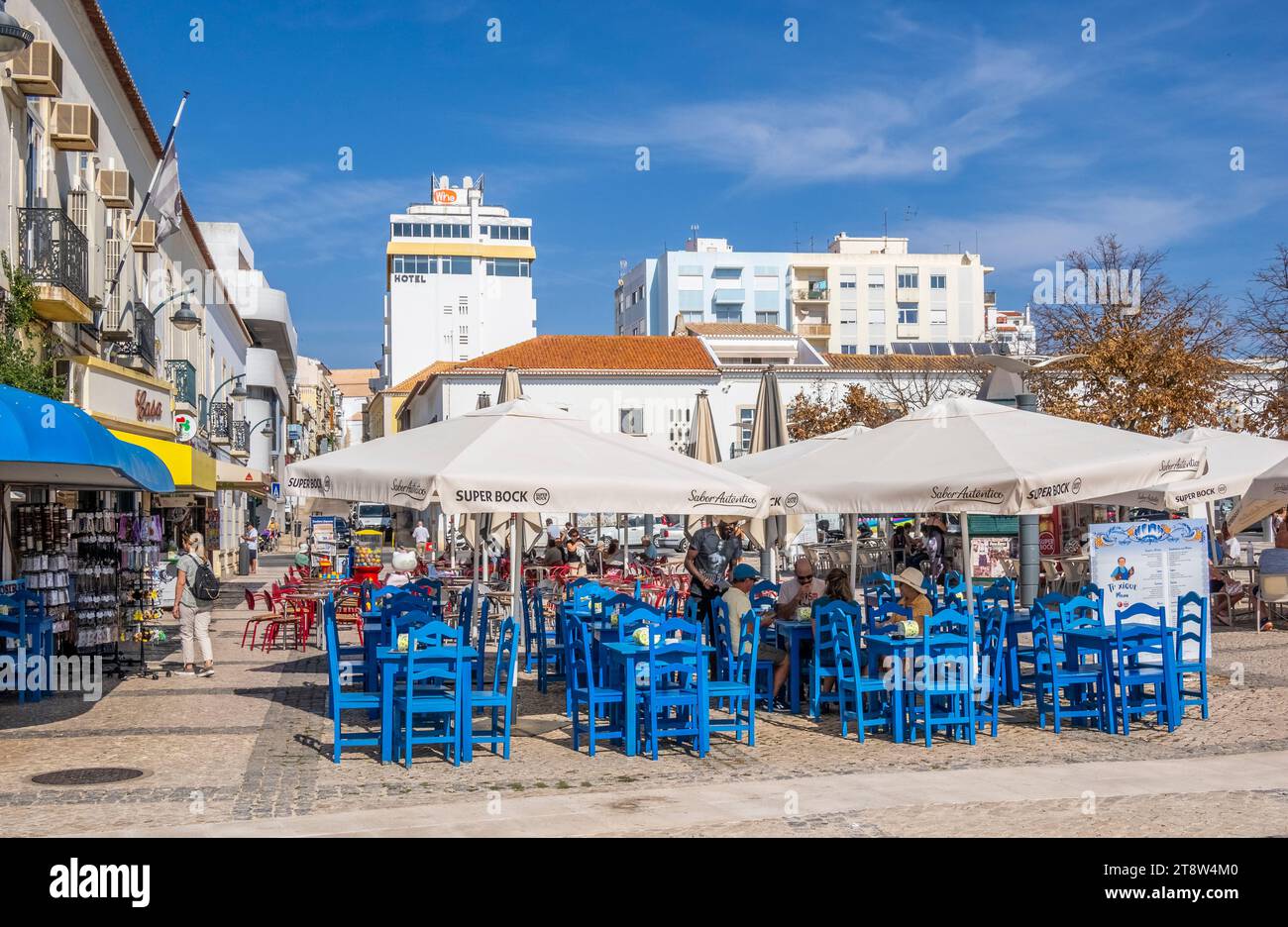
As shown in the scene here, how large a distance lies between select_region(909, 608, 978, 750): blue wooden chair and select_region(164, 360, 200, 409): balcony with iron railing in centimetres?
2063

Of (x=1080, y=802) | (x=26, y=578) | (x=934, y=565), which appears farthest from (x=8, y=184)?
(x=934, y=565)

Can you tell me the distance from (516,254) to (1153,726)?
316 ft

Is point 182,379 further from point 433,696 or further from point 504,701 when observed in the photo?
point 504,701

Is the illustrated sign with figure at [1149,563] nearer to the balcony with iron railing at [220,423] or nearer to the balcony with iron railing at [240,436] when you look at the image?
the balcony with iron railing at [220,423]

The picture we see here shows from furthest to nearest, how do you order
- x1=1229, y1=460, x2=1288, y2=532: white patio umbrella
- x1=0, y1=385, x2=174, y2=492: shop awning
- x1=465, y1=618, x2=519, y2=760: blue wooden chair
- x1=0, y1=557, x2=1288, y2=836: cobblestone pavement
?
1. x1=1229, y1=460, x2=1288, y2=532: white patio umbrella
2. x1=465, y1=618, x2=519, y2=760: blue wooden chair
3. x1=0, y1=385, x2=174, y2=492: shop awning
4. x1=0, y1=557, x2=1288, y2=836: cobblestone pavement

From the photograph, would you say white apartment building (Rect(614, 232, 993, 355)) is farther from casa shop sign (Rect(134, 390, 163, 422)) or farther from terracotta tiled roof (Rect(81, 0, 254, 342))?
casa shop sign (Rect(134, 390, 163, 422))

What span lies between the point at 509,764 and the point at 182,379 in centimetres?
2204

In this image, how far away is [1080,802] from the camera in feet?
26.5

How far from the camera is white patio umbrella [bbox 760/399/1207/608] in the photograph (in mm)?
10133

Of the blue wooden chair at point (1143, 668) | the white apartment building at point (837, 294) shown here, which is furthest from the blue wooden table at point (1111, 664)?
the white apartment building at point (837, 294)

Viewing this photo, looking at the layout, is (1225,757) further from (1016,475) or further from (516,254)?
(516,254)

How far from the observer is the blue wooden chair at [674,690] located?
9906mm

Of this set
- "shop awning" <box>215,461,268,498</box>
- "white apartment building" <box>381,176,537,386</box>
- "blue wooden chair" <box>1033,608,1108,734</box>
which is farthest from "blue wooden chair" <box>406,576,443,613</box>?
"white apartment building" <box>381,176,537,386</box>

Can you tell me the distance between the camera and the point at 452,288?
100562mm
